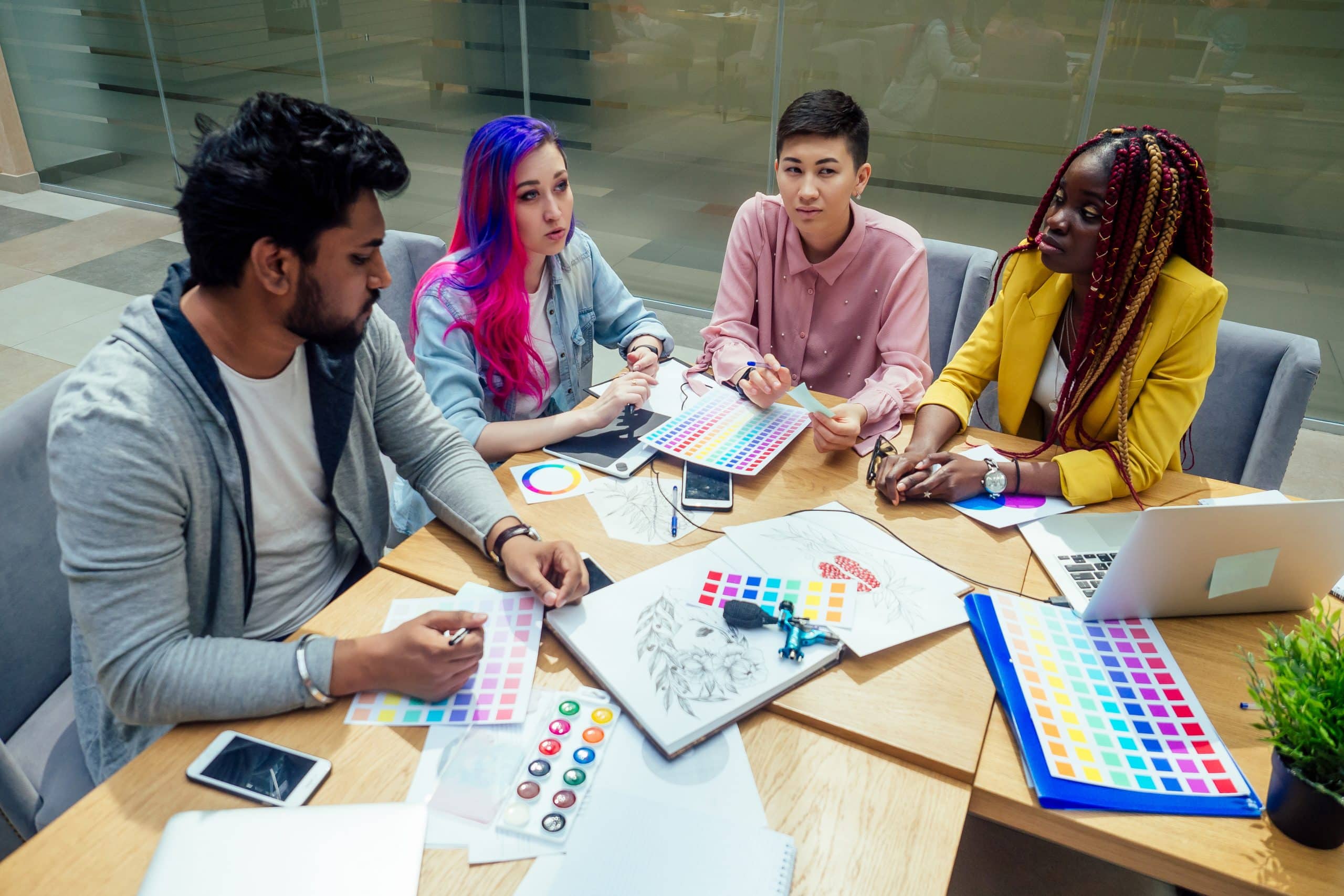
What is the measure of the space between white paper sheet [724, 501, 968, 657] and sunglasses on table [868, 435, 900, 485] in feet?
0.46

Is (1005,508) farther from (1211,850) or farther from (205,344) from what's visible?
(205,344)

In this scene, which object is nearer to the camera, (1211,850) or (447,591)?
(1211,850)

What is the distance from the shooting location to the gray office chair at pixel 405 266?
94.0 inches

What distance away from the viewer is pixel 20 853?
93 centimetres

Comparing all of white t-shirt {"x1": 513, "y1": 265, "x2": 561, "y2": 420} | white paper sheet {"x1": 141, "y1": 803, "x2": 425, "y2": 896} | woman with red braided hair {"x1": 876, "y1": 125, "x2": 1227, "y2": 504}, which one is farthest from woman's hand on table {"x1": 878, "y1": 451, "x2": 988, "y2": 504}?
white paper sheet {"x1": 141, "y1": 803, "x2": 425, "y2": 896}

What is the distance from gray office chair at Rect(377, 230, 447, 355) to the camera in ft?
7.83

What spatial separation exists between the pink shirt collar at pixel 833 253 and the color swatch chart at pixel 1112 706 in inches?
44.3

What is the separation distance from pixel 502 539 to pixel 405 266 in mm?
1330

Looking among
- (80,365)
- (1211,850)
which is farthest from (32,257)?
(1211,850)

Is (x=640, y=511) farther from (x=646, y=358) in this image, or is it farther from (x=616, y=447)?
(x=646, y=358)

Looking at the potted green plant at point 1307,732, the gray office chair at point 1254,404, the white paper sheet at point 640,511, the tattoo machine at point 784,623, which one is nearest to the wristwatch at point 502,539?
the white paper sheet at point 640,511

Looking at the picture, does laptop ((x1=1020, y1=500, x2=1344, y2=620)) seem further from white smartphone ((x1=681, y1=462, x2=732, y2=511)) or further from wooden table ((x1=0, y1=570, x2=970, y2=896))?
white smartphone ((x1=681, y1=462, x2=732, y2=511))

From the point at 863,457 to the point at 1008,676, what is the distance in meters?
0.66

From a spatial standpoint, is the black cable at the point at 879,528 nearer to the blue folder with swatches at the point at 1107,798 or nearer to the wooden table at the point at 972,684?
the wooden table at the point at 972,684
